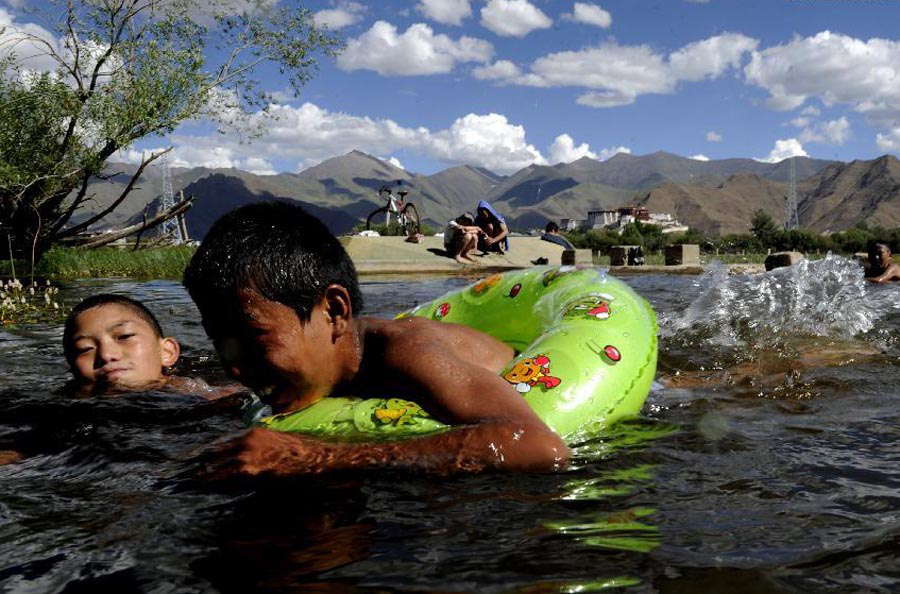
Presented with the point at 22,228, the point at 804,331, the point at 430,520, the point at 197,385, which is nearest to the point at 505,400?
the point at 430,520

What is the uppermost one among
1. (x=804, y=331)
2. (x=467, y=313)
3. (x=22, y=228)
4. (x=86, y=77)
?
(x=86, y=77)

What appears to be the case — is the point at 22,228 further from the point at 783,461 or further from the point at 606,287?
the point at 783,461

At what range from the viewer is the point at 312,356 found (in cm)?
263

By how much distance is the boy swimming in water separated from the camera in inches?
97.4

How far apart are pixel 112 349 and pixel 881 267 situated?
1238cm

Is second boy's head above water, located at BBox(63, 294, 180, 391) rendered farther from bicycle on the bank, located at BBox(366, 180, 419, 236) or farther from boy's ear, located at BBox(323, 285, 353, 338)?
bicycle on the bank, located at BBox(366, 180, 419, 236)

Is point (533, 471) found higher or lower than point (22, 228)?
lower

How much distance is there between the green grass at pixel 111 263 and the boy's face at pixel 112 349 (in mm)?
12912

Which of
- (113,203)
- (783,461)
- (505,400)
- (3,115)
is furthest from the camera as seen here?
(113,203)

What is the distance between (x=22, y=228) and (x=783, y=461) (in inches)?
734

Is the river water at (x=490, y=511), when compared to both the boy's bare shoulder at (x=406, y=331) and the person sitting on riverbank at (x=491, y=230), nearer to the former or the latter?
the boy's bare shoulder at (x=406, y=331)

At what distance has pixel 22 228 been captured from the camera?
17562mm

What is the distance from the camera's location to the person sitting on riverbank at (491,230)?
20531 millimetres

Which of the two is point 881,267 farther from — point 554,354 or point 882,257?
point 554,354
